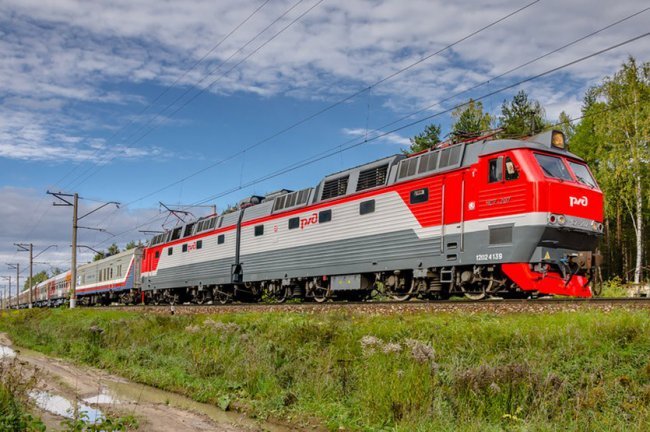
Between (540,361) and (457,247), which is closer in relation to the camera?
(540,361)

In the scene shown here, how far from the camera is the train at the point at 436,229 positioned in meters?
13.7

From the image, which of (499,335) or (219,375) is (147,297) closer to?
(219,375)

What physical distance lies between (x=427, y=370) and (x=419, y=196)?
8251 mm

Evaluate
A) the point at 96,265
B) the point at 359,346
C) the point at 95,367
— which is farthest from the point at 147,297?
the point at 359,346

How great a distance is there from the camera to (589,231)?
14.3m

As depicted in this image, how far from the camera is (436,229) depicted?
15.7m

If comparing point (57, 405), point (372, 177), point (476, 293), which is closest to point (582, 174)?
point (476, 293)

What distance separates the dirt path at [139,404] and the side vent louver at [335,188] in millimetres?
9509

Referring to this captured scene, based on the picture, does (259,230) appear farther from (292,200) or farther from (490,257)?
(490,257)

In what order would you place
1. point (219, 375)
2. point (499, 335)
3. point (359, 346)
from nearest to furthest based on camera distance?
point (499, 335) < point (359, 346) < point (219, 375)

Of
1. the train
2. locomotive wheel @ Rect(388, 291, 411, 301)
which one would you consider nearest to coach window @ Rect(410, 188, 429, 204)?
the train

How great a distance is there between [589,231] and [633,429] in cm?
872

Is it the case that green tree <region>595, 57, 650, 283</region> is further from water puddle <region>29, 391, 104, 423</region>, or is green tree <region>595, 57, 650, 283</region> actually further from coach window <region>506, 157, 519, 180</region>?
water puddle <region>29, 391, 104, 423</region>

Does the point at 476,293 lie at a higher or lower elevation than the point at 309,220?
lower
